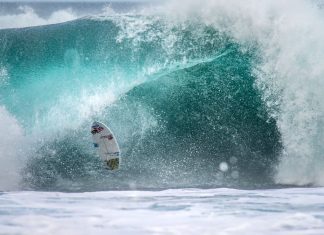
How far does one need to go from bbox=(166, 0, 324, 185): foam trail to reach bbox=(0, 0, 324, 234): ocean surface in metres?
0.02

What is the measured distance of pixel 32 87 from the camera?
8.16 m

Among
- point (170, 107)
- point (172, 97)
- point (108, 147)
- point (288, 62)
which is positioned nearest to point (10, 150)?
point (108, 147)

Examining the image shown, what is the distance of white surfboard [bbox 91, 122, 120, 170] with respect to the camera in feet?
20.4

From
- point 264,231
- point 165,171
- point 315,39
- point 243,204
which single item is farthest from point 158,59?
point 264,231

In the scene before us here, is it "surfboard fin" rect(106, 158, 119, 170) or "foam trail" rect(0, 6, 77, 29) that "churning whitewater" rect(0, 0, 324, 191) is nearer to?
"surfboard fin" rect(106, 158, 119, 170)

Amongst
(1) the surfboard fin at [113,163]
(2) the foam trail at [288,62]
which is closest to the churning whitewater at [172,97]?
(2) the foam trail at [288,62]

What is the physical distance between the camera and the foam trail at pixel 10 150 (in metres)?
6.37

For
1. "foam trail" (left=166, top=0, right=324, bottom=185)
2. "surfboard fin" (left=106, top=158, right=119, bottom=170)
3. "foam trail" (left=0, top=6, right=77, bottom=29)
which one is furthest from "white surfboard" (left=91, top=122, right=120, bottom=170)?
"foam trail" (left=0, top=6, right=77, bottom=29)

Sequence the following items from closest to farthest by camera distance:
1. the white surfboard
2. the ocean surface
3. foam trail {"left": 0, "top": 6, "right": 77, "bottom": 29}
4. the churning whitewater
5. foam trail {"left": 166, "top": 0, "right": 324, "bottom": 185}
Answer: the ocean surface
the white surfboard
the churning whitewater
foam trail {"left": 166, "top": 0, "right": 324, "bottom": 185}
foam trail {"left": 0, "top": 6, "right": 77, "bottom": 29}

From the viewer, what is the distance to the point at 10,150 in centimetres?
684

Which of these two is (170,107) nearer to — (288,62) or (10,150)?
(288,62)

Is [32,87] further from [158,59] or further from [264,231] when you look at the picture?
[264,231]

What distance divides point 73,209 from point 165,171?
80.3 inches

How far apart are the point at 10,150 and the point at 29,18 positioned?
628 cm
